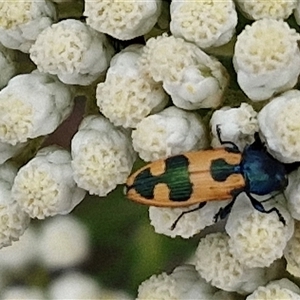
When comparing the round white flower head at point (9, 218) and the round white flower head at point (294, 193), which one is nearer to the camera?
the round white flower head at point (294, 193)

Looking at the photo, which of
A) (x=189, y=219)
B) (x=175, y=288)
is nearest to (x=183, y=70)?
(x=189, y=219)

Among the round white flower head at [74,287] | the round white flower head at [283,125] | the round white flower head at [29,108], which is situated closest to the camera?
→ the round white flower head at [283,125]

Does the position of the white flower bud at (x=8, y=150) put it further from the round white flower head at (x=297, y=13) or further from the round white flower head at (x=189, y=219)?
the round white flower head at (x=297, y=13)

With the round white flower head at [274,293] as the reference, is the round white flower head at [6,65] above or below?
above

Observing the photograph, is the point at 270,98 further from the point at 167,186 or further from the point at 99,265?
the point at 99,265

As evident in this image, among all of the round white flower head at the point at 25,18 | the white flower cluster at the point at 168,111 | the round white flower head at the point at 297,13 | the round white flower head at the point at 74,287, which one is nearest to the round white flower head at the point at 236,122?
the white flower cluster at the point at 168,111

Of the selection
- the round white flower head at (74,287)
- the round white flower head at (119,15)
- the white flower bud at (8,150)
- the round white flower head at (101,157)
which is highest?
the round white flower head at (119,15)
